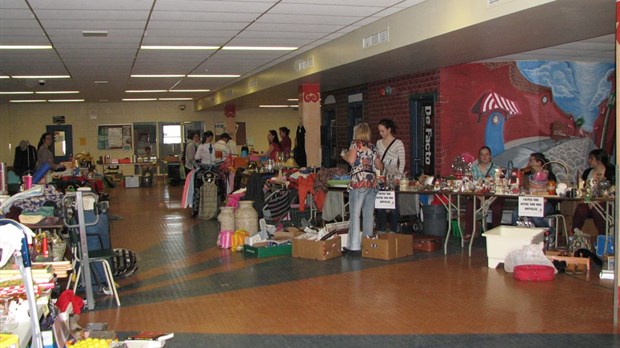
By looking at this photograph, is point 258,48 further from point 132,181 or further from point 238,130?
point 238,130

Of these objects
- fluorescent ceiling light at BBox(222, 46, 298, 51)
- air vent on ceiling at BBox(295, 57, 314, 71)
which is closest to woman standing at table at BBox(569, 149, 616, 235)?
air vent on ceiling at BBox(295, 57, 314, 71)

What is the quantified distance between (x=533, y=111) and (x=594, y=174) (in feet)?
11.7

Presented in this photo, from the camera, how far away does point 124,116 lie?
1012 inches

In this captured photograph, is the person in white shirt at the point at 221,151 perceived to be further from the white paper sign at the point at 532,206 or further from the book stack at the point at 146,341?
the book stack at the point at 146,341

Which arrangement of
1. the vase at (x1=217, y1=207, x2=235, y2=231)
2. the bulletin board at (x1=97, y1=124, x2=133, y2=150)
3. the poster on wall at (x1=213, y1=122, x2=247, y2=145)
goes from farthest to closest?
the poster on wall at (x1=213, y1=122, x2=247, y2=145) → the bulletin board at (x1=97, y1=124, x2=133, y2=150) → the vase at (x1=217, y1=207, x2=235, y2=231)

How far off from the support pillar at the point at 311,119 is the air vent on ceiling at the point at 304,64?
44.4 inches

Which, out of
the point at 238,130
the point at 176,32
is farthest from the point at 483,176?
the point at 238,130

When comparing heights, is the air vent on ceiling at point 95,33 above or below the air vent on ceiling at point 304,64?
above

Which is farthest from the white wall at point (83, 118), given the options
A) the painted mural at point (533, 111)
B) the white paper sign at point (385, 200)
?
the white paper sign at point (385, 200)

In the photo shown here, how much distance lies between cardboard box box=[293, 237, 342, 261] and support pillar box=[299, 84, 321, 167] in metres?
4.79

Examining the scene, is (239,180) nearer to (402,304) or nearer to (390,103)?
(390,103)

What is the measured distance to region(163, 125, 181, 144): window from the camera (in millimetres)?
26047

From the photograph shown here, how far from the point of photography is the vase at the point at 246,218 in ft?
33.0

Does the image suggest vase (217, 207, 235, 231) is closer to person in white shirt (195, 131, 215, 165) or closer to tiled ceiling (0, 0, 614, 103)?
tiled ceiling (0, 0, 614, 103)
